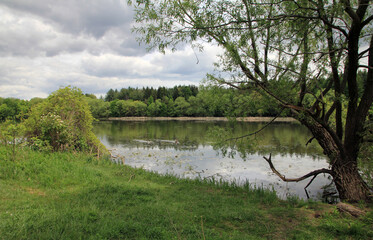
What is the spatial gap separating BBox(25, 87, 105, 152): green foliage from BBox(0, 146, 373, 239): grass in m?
3.52

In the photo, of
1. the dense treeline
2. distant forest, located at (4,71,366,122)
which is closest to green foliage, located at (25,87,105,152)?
distant forest, located at (4,71,366,122)

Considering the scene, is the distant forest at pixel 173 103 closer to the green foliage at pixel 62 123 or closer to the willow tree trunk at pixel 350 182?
the green foliage at pixel 62 123

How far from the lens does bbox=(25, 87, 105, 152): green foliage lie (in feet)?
36.9

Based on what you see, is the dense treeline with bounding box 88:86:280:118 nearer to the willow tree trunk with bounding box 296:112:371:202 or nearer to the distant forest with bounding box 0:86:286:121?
the distant forest with bounding box 0:86:286:121

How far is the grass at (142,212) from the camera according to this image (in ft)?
12.7

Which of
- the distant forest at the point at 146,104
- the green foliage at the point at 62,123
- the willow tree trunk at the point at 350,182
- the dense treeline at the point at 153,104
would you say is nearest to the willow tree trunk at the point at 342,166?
the willow tree trunk at the point at 350,182

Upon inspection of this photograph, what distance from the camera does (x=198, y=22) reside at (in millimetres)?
6047

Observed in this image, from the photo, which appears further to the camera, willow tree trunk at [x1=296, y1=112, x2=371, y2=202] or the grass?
willow tree trunk at [x1=296, y1=112, x2=371, y2=202]

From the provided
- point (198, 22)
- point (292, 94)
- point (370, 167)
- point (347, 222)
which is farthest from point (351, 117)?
point (198, 22)

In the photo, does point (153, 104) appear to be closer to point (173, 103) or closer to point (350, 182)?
point (173, 103)

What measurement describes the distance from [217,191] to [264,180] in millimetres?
4456

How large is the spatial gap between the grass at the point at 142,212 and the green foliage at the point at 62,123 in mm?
3521

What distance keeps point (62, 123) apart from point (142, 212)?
8.54m

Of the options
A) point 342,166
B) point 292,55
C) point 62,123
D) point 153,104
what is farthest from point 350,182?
point 153,104
